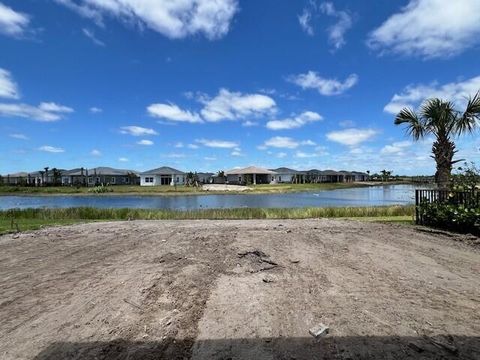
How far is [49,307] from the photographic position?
5.89 m

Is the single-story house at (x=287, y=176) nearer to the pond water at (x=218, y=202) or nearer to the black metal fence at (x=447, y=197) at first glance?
the pond water at (x=218, y=202)

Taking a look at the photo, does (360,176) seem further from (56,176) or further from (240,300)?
(240,300)

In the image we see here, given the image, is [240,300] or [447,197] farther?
[447,197]

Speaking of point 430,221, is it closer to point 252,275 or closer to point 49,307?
point 252,275

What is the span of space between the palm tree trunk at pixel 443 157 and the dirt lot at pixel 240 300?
24.3 ft

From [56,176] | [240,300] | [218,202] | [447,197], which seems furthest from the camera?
[56,176]

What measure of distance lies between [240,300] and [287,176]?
98816 millimetres

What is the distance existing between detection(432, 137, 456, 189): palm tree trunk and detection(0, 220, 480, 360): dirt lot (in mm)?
7393

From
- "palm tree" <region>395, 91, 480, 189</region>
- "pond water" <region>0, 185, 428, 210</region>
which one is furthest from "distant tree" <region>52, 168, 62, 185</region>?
"palm tree" <region>395, 91, 480, 189</region>

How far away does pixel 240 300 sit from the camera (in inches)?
232

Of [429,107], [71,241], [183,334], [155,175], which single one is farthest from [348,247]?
→ [155,175]

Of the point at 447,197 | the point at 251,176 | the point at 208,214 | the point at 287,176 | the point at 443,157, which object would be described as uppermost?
the point at 287,176

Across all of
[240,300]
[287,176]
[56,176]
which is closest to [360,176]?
Answer: [287,176]

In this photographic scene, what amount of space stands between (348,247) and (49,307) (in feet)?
20.1
